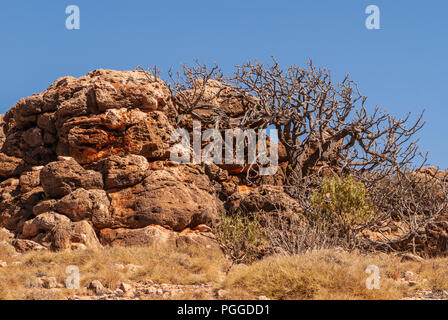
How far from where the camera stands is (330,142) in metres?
16.3

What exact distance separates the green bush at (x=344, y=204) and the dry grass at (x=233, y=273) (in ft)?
7.60

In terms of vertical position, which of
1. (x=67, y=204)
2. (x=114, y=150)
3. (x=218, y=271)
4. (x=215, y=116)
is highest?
(x=215, y=116)

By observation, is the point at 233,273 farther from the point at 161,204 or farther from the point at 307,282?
the point at 161,204

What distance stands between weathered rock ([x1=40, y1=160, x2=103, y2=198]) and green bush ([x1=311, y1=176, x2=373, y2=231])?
217 inches

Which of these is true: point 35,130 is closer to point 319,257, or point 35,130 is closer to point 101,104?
point 101,104

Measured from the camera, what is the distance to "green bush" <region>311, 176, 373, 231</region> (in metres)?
11.6

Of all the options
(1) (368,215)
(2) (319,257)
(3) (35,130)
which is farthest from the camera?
(3) (35,130)

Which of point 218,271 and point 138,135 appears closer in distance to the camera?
point 218,271

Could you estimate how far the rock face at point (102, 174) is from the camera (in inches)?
468

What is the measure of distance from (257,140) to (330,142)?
2499 millimetres

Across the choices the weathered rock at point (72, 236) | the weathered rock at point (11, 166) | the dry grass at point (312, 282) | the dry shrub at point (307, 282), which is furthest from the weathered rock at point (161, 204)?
the dry shrub at point (307, 282)
